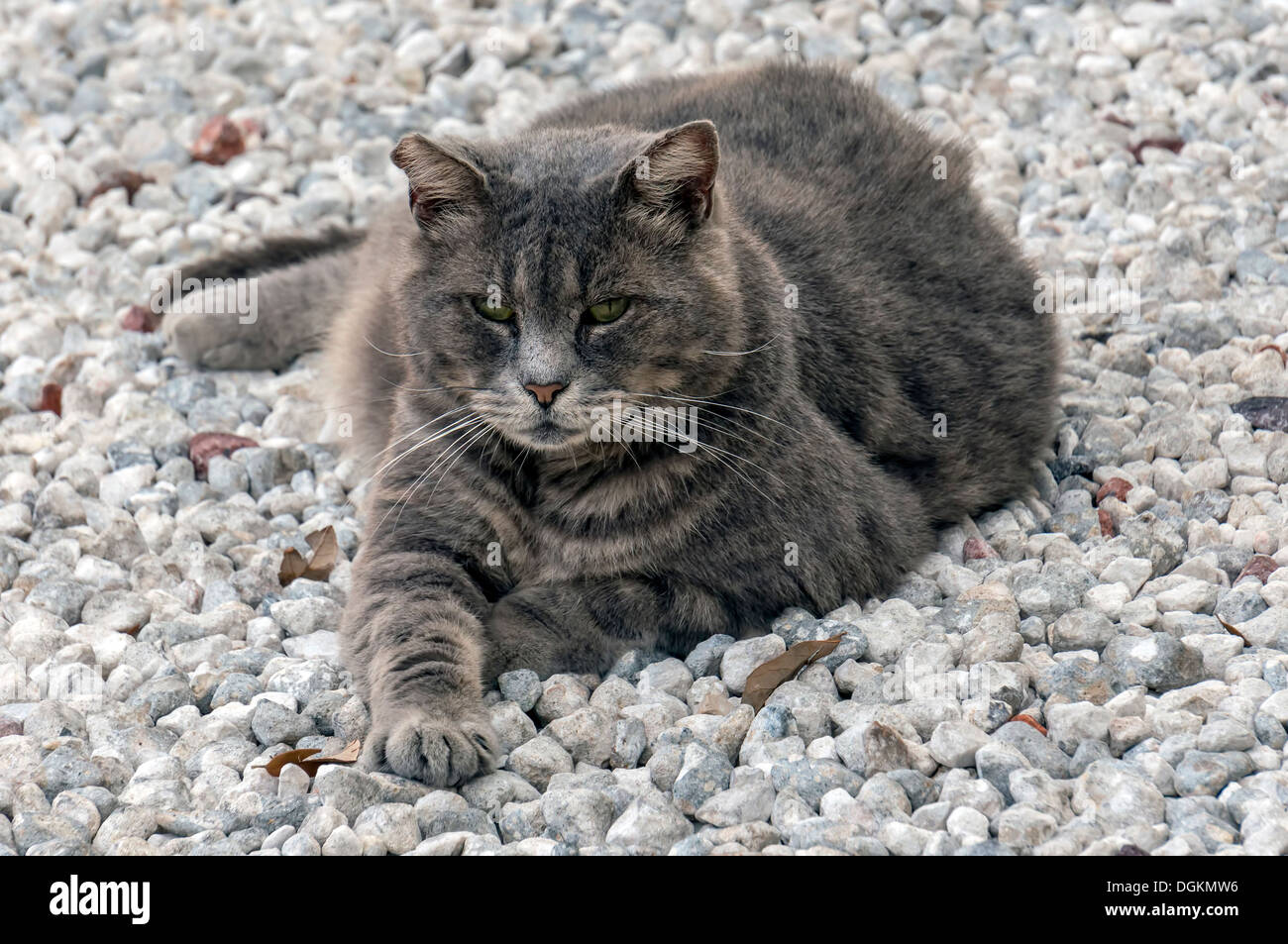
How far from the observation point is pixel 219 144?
553cm

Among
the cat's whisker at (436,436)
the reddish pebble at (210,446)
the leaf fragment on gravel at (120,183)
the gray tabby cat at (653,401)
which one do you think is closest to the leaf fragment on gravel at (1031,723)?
the gray tabby cat at (653,401)

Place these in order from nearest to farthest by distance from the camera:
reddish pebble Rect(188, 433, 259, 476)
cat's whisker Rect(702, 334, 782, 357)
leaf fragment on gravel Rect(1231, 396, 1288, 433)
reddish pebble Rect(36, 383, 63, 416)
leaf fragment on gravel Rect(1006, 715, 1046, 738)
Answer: leaf fragment on gravel Rect(1006, 715, 1046, 738) → cat's whisker Rect(702, 334, 782, 357) → leaf fragment on gravel Rect(1231, 396, 1288, 433) → reddish pebble Rect(188, 433, 259, 476) → reddish pebble Rect(36, 383, 63, 416)

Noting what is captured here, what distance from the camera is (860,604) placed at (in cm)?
335

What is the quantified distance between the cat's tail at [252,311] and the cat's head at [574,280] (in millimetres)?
1543

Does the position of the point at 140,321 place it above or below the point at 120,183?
below

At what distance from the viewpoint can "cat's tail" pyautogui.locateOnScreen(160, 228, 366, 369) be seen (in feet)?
14.9

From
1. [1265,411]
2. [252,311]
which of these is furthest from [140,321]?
[1265,411]

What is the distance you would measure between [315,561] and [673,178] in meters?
1.32

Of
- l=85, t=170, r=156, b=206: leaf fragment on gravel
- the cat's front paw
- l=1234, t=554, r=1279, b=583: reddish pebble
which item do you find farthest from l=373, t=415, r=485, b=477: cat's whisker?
l=85, t=170, r=156, b=206: leaf fragment on gravel

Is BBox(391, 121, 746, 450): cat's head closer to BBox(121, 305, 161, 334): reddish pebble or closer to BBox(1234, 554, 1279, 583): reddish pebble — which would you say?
BBox(1234, 554, 1279, 583): reddish pebble

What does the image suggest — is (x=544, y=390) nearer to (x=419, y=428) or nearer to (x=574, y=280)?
(x=574, y=280)

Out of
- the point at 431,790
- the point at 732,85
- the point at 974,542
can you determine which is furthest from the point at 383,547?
the point at 732,85

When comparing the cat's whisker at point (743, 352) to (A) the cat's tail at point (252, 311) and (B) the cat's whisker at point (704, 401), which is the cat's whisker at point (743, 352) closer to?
(B) the cat's whisker at point (704, 401)

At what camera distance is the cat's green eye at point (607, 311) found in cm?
301
